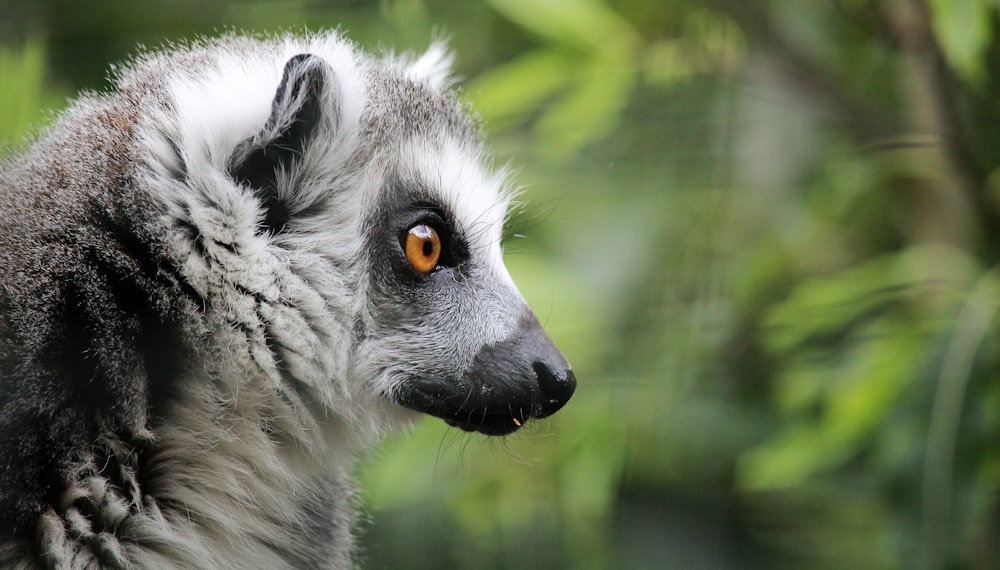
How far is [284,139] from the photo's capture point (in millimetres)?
1320

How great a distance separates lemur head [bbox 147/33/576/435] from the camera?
1.24 metres

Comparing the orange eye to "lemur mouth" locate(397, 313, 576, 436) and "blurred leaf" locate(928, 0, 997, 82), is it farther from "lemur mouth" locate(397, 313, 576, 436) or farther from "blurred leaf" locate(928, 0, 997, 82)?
"blurred leaf" locate(928, 0, 997, 82)

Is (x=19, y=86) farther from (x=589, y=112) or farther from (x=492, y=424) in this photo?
(x=589, y=112)

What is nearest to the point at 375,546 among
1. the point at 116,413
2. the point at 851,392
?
the point at 851,392

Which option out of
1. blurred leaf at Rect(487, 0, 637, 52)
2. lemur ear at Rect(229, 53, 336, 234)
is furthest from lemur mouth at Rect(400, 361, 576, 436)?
blurred leaf at Rect(487, 0, 637, 52)

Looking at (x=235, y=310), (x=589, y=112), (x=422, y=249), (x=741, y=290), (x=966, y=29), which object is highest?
(x=966, y=29)

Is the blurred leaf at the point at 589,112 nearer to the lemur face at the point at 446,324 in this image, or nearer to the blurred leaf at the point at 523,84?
the blurred leaf at the point at 523,84

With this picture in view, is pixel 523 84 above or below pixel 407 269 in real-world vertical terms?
above

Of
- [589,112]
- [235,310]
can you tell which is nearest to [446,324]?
[235,310]

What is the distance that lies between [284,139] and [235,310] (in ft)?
0.89

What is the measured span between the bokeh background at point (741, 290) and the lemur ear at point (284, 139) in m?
0.65

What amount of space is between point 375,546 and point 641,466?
729mm

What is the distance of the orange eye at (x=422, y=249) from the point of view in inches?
55.1

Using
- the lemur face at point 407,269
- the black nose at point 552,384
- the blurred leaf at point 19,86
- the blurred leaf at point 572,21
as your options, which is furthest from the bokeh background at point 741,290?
the black nose at point 552,384
